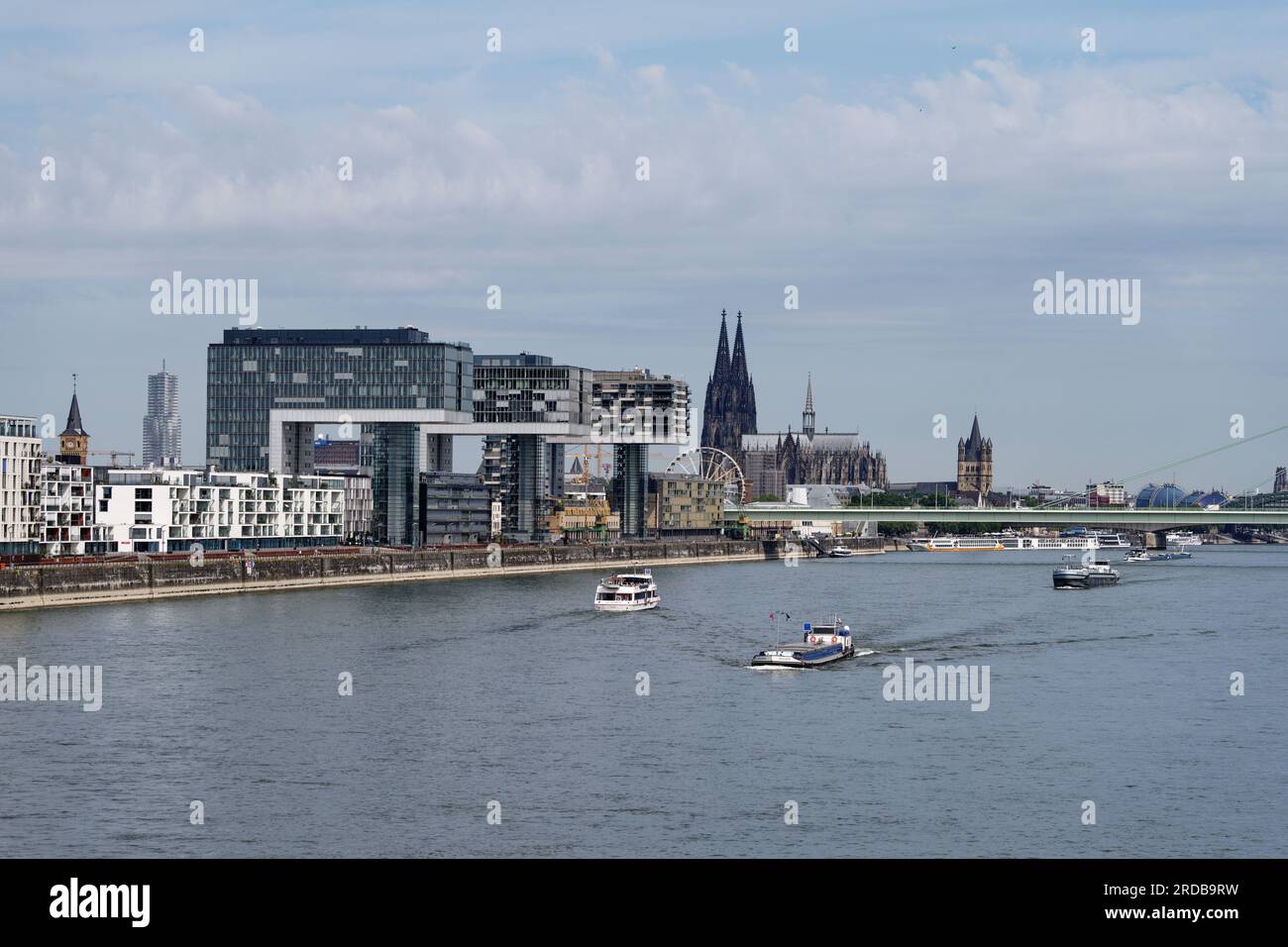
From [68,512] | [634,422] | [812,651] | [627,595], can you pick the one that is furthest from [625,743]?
[634,422]

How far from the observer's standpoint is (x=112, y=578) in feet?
315

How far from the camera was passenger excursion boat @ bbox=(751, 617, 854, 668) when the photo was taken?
6425cm

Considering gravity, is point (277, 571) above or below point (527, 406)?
below

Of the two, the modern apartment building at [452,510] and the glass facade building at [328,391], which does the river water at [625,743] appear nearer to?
the glass facade building at [328,391]

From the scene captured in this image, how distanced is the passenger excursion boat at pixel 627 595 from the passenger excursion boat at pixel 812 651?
26.1 meters

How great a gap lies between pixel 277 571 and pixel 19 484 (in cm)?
1829

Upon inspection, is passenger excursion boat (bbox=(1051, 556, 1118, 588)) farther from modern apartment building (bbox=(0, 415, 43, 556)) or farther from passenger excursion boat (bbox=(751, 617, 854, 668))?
modern apartment building (bbox=(0, 415, 43, 556))

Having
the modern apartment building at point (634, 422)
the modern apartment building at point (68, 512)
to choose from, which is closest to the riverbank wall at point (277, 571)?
the modern apartment building at point (68, 512)

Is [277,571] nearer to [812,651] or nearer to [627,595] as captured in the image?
[627,595]

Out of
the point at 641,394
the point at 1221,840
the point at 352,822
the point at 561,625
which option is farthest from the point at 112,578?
the point at 641,394

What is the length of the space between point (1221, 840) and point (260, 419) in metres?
140

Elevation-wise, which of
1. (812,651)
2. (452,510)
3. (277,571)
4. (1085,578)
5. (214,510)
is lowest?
(1085,578)

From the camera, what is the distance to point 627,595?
97.8m
